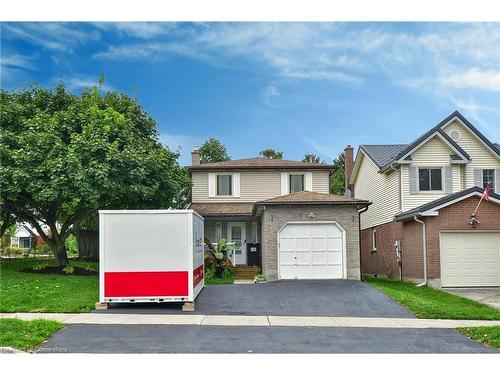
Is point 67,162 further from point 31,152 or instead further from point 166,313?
point 166,313

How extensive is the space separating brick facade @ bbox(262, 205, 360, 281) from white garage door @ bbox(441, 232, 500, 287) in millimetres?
3379

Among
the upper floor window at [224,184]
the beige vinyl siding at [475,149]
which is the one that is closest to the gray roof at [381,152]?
the beige vinyl siding at [475,149]

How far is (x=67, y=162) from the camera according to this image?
61.0 feet

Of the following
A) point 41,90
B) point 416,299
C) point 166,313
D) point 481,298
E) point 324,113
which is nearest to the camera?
point 166,313

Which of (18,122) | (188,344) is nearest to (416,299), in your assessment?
(188,344)

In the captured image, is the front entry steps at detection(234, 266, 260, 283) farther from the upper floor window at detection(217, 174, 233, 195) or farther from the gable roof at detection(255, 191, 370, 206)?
the upper floor window at detection(217, 174, 233, 195)

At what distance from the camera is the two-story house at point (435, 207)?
62.5 feet

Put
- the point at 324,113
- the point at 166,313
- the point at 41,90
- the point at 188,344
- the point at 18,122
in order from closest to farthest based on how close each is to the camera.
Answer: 1. the point at 188,344
2. the point at 166,313
3. the point at 18,122
4. the point at 41,90
5. the point at 324,113

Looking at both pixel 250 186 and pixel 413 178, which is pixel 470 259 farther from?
pixel 250 186

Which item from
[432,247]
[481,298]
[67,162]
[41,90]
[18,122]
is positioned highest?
[41,90]

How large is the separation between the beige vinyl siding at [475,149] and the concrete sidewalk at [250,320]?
42.2 feet

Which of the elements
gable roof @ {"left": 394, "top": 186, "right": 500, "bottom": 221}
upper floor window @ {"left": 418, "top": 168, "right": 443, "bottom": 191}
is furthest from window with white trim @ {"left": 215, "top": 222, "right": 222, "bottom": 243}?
gable roof @ {"left": 394, "top": 186, "right": 500, "bottom": 221}

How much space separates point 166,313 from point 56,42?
11.7 metres

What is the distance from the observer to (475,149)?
932 inches
